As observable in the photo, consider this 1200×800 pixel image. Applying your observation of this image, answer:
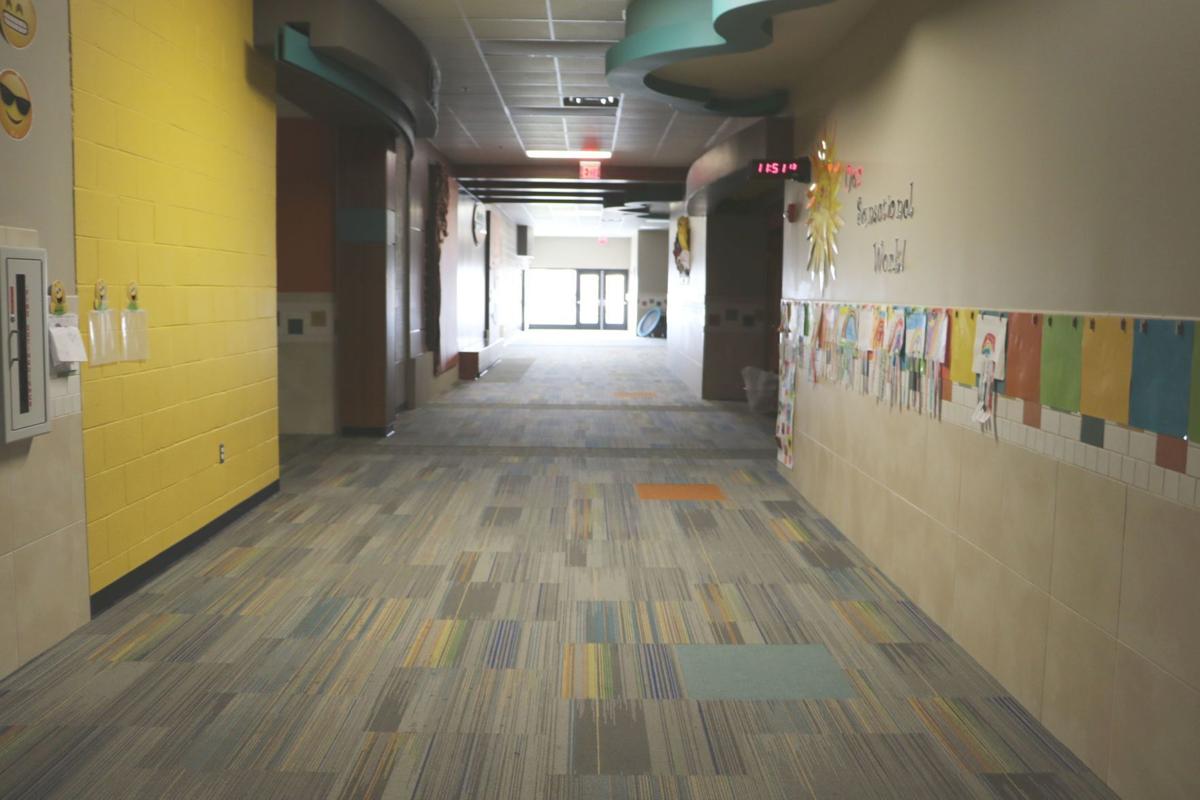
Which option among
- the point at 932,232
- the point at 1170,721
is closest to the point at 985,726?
the point at 1170,721

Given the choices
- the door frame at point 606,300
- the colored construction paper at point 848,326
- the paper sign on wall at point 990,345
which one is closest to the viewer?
the paper sign on wall at point 990,345

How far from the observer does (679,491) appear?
6.61 metres

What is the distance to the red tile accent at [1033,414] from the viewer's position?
3.21 meters

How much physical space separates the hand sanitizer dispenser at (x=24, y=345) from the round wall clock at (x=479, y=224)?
11.6m

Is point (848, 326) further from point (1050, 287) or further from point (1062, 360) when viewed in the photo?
point (1062, 360)

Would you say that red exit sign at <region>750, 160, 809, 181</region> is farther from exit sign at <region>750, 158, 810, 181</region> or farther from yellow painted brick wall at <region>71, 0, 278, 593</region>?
yellow painted brick wall at <region>71, 0, 278, 593</region>

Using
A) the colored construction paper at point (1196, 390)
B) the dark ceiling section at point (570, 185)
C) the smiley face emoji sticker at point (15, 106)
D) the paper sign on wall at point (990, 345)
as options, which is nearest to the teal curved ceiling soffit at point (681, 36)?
the paper sign on wall at point (990, 345)

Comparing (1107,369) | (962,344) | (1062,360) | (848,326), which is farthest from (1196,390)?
(848,326)

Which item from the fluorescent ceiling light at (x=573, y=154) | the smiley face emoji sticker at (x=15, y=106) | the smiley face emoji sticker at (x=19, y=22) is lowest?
A: the smiley face emoji sticker at (x=15, y=106)

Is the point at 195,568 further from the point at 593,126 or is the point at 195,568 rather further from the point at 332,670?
the point at 593,126

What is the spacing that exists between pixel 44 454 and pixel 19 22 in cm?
149

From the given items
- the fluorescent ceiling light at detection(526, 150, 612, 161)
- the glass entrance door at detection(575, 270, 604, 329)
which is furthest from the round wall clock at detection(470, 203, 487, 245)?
the glass entrance door at detection(575, 270, 604, 329)

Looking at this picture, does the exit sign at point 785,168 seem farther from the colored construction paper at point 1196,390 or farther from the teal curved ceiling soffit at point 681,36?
the colored construction paper at point 1196,390

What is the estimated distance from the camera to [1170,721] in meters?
2.46
